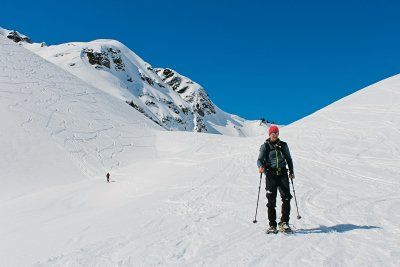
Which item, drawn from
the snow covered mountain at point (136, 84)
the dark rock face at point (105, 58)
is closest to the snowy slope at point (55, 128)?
the snow covered mountain at point (136, 84)

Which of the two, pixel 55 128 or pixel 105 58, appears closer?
pixel 55 128

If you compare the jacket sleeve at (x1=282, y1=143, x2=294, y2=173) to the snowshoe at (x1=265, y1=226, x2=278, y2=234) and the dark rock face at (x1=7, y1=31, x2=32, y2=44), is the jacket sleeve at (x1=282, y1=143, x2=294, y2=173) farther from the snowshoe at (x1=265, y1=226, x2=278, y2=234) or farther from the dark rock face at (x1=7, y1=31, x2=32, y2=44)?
the dark rock face at (x1=7, y1=31, x2=32, y2=44)

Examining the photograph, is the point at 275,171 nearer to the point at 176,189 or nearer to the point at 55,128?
the point at 176,189

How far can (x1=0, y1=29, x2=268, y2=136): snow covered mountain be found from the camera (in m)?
123

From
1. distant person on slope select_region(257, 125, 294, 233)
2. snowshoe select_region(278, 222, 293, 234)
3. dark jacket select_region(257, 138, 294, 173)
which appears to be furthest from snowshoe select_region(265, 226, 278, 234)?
dark jacket select_region(257, 138, 294, 173)

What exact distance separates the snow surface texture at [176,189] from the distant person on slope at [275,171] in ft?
1.51

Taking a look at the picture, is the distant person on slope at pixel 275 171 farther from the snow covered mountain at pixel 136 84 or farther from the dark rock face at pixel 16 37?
the dark rock face at pixel 16 37

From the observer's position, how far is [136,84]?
140125mm

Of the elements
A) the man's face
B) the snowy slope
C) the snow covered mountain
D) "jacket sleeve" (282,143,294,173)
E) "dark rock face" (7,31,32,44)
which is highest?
"dark rock face" (7,31,32,44)

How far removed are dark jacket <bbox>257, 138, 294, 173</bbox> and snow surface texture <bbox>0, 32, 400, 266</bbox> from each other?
4.74ft

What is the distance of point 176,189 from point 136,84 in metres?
126

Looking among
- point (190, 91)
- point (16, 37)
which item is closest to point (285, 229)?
point (16, 37)

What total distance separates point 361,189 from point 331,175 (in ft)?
9.47

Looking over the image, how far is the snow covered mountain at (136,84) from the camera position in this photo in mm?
123294
